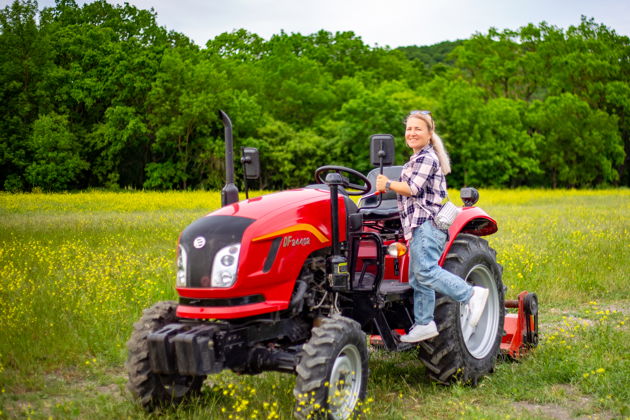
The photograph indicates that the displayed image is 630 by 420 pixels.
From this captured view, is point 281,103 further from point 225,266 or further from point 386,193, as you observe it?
point 225,266

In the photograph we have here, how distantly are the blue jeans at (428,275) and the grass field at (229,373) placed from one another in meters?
0.63

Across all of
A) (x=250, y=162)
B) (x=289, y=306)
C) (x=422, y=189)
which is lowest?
(x=289, y=306)

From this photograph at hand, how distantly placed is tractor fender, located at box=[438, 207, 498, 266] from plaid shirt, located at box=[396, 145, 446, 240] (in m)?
0.48

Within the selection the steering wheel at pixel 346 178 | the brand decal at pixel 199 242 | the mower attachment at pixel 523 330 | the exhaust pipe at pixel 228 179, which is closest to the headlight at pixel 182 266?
the brand decal at pixel 199 242

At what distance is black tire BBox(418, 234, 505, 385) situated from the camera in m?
4.85

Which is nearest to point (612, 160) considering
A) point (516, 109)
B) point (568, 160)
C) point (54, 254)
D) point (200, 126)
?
point (568, 160)

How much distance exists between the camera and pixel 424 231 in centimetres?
465

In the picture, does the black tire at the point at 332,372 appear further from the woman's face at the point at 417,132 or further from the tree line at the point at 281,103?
the tree line at the point at 281,103

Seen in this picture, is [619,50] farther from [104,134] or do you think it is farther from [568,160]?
[104,134]

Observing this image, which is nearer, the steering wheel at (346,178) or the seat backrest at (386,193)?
the steering wheel at (346,178)

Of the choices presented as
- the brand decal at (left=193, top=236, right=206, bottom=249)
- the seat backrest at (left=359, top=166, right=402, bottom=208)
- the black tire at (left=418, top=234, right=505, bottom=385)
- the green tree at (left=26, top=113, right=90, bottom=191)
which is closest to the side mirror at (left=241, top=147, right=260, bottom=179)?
the brand decal at (left=193, top=236, right=206, bottom=249)

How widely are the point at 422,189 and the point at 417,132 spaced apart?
403 mm

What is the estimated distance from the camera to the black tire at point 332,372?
12.2 feet

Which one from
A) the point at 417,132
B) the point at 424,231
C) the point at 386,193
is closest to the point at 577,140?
the point at 386,193
